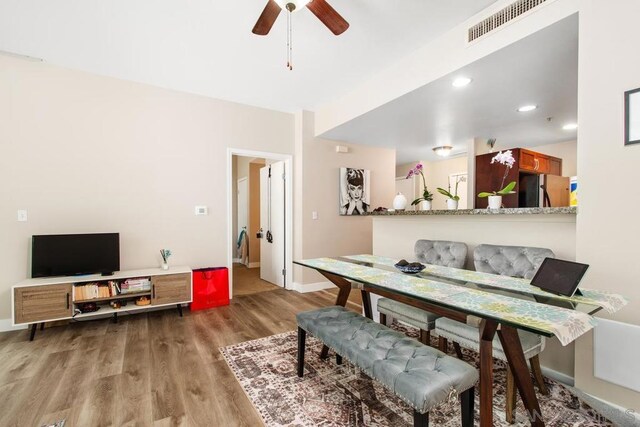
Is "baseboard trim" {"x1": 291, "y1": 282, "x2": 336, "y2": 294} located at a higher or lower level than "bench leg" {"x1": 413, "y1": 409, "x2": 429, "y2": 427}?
lower

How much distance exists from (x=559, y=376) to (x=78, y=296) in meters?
4.17

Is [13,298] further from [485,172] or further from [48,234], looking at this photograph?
[485,172]

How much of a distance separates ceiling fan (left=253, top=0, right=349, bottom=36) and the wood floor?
8.54 feet

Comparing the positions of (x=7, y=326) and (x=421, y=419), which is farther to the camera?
(x=7, y=326)

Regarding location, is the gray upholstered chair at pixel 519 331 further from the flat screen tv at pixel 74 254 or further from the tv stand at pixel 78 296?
the flat screen tv at pixel 74 254

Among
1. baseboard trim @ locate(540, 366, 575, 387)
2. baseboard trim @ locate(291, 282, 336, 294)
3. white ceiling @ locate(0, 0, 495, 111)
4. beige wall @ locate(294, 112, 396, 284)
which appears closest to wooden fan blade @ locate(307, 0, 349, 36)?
white ceiling @ locate(0, 0, 495, 111)

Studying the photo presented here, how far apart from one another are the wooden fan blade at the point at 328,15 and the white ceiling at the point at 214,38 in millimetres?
226

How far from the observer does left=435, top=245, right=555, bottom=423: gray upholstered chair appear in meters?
1.59

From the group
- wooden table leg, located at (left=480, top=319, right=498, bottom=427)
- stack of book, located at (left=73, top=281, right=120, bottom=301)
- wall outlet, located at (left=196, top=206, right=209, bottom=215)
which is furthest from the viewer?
wall outlet, located at (left=196, top=206, right=209, bottom=215)

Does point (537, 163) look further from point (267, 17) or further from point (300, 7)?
point (267, 17)

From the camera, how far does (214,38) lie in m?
2.65

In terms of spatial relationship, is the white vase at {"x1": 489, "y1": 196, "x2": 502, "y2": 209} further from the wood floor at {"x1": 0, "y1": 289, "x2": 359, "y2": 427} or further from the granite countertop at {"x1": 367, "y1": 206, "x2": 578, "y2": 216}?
the wood floor at {"x1": 0, "y1": 289, "x2": 359, "y2": 427}

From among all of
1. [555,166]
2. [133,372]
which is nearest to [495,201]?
[133,372]

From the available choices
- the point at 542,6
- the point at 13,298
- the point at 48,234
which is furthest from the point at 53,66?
the point at 542,6
